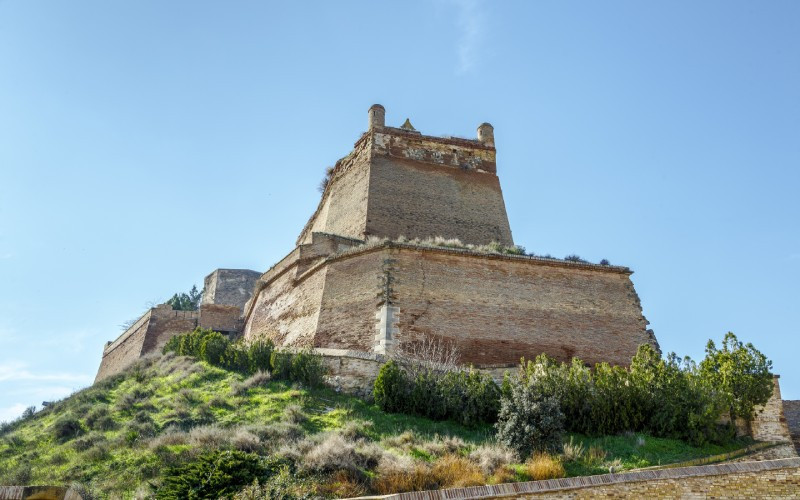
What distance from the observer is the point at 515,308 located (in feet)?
60.1

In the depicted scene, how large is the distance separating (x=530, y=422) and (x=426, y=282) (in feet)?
21.9

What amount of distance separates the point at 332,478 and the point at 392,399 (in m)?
4.14

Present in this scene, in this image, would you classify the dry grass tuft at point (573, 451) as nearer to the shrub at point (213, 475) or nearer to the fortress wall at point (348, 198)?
the shrub at point (213, 475)

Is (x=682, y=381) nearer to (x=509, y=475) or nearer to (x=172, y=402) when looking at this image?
(x=509, y=475)

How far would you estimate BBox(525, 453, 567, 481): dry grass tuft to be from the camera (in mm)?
10508

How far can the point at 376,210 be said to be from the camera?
22.3m

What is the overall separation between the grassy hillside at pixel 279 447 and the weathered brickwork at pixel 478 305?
2968 mm

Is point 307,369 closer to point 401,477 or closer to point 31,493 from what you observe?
point 401,477

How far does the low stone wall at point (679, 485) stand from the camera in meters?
8.56

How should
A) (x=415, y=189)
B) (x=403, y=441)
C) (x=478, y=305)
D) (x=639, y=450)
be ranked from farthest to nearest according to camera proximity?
(x=415, y=189), (x=478, y=305), (x=403, y=441), (x=639, y=450)

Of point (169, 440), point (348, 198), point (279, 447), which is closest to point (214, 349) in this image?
point (169, 440)

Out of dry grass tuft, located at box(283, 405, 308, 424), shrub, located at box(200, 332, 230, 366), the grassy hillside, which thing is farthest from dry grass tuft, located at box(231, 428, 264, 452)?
shrub, located at box(200, 332, 230, 366)

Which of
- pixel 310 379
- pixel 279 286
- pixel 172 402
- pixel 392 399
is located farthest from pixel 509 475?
pixel 279 286

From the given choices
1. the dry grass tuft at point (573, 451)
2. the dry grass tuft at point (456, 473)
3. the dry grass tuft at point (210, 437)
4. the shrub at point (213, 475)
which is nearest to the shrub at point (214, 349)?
the dry grass tuft at point (210, 437)
